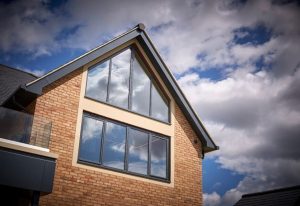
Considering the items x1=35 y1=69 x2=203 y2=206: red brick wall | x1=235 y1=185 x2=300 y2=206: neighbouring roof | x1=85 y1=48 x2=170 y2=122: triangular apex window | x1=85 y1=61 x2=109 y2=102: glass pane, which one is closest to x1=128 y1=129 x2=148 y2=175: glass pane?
x1=35 y1=69 x2=203 y2=206: red brick wall

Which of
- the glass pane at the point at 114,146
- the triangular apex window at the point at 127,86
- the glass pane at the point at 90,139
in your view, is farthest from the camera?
the triangular apex window at the point at 127,86

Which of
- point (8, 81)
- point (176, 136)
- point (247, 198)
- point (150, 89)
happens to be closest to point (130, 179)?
point (176, 136)

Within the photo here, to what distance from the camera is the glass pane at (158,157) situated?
11359 millimetres

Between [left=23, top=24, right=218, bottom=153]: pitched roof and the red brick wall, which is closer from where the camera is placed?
the red brick wall

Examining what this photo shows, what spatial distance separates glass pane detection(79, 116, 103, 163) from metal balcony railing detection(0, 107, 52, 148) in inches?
59.7

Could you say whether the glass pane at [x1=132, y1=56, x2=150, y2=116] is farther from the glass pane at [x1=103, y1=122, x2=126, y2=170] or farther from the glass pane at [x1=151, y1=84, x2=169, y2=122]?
the glass pane at [x1=103, y1=122, x2=126, y2=170]

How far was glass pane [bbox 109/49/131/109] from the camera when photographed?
11289 mm

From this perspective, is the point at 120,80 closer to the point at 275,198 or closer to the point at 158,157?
the point at 158,157

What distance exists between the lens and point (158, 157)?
11609 mm

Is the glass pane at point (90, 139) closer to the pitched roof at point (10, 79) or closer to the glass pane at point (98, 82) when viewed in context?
the glass pane at point (98, 82)

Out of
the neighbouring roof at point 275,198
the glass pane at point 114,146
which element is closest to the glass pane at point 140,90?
the glass pane at point 114,146

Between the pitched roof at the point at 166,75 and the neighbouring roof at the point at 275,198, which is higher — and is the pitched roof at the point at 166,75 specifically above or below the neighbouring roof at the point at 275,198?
above

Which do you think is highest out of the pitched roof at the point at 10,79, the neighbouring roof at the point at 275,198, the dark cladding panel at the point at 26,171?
the pitched roof at the point at 10,79

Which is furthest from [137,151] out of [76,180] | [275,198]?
[275,198]
